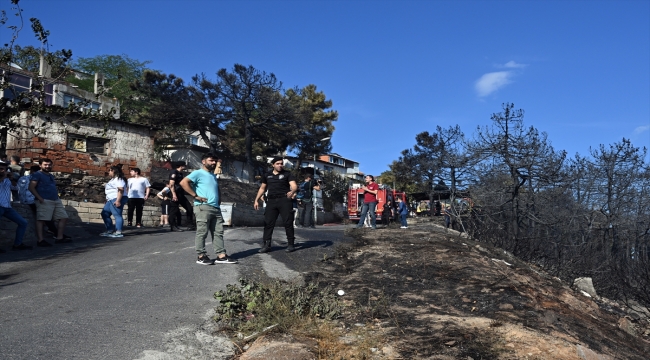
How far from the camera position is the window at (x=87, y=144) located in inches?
824

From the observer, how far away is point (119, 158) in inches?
872

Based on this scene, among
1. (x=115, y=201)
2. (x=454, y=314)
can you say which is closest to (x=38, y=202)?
(x=115, y=201)

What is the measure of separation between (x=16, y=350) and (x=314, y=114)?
4460cm

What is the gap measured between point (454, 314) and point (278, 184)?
4283 millimetres

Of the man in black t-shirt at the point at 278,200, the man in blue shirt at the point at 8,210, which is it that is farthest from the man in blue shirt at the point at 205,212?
the man in blue shirt at the point at 8,210

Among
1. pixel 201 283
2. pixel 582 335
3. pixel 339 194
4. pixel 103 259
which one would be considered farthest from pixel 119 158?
pixel 339 194

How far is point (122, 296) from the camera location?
240 inches

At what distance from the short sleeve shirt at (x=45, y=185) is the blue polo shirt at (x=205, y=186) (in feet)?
13.5

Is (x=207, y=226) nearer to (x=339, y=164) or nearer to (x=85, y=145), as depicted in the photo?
(x=85, y=145)

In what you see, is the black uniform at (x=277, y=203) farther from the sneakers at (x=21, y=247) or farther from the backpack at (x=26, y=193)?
the backpack at (x=26, y=193)

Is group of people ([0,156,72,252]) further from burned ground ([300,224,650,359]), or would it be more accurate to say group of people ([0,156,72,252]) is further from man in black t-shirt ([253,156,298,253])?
burned ground ([300,224,650,359])

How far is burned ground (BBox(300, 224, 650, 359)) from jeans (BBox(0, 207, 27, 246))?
224 inches

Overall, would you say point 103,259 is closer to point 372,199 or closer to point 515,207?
point 372,199

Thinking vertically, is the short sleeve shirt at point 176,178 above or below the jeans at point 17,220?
above
